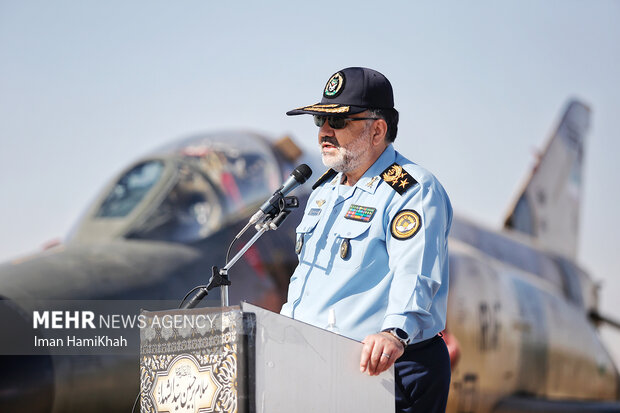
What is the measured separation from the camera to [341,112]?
216 cm

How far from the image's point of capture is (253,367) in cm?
170

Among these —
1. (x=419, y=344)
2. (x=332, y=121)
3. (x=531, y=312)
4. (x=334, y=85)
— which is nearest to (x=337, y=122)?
(x=332, y=121)

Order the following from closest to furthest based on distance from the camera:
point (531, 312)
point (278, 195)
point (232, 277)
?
point (278, 195) → point (232, 277) → point (531, 312)

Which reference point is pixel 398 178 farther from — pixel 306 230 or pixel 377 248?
pixel 306 230

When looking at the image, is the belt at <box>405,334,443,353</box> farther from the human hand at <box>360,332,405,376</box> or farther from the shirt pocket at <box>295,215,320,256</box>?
the shirt pocket at <box>295,215,320,256</box>

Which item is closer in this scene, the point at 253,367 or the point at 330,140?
the point at 253,367

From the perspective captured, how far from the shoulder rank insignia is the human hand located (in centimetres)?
48

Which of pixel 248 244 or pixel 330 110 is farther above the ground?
pixel 330 110

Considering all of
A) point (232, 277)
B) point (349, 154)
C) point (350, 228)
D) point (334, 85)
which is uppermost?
point (232, 277)

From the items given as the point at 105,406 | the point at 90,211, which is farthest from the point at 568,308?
the point at 105,406

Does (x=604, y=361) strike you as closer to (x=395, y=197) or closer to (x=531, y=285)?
(x=531, y=285)

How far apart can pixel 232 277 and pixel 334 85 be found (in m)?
2.76

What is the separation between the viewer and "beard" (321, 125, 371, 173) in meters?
2.25

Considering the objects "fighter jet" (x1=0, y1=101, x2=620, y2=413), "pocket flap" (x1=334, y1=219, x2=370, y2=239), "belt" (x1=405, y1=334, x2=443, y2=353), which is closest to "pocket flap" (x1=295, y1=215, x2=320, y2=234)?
"pocket flap" (x1=334, y1=219, x2=370, y2=239)
